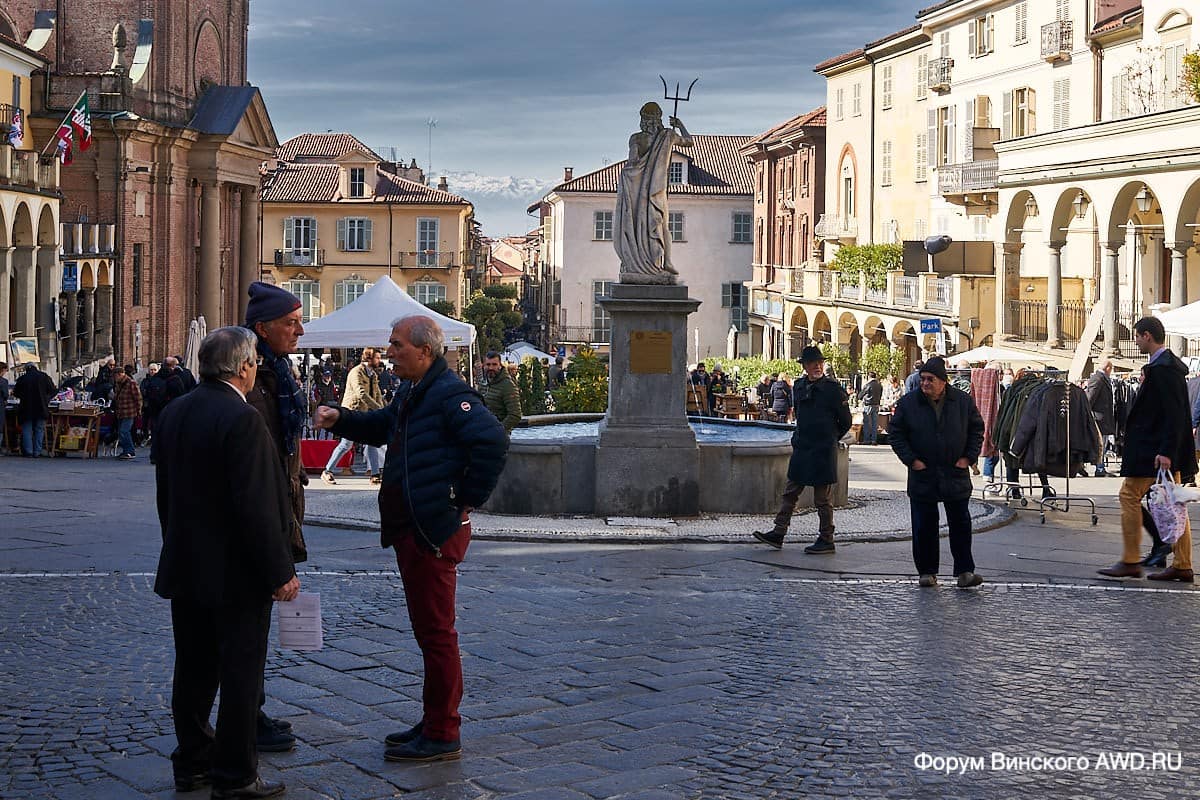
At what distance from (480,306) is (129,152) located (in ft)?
143

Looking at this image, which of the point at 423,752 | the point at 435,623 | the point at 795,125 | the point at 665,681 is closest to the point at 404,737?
the point at 423,752

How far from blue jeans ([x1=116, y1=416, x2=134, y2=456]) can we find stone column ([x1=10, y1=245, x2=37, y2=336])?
15.0m

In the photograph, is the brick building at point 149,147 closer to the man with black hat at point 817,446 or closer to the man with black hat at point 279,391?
the man with black hat at point 817,446

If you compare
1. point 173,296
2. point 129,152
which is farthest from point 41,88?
point 173,296

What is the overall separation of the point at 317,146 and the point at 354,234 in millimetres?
13896

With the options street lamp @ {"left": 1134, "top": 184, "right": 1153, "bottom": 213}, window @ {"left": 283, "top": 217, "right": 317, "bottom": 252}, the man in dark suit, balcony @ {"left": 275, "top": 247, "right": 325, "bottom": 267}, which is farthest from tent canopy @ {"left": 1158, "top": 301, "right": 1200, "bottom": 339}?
window @ {"left": 283, "top": 217, "right": 317, "bottom": 252}

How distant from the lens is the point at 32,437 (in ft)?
82.1

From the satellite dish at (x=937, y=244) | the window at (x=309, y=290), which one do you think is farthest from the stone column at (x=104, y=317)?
the window at (x=309, y=290)

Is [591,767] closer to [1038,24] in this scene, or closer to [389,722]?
[389,722]

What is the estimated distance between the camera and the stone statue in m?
15.4

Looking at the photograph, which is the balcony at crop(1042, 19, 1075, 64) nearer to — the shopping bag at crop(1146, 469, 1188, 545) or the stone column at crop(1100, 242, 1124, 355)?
the stone column at crop(1100, 242, 1124, 355)

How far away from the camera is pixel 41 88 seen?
45938mm

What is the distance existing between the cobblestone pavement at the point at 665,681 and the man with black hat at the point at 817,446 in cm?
63

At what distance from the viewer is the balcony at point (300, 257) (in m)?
77.2
